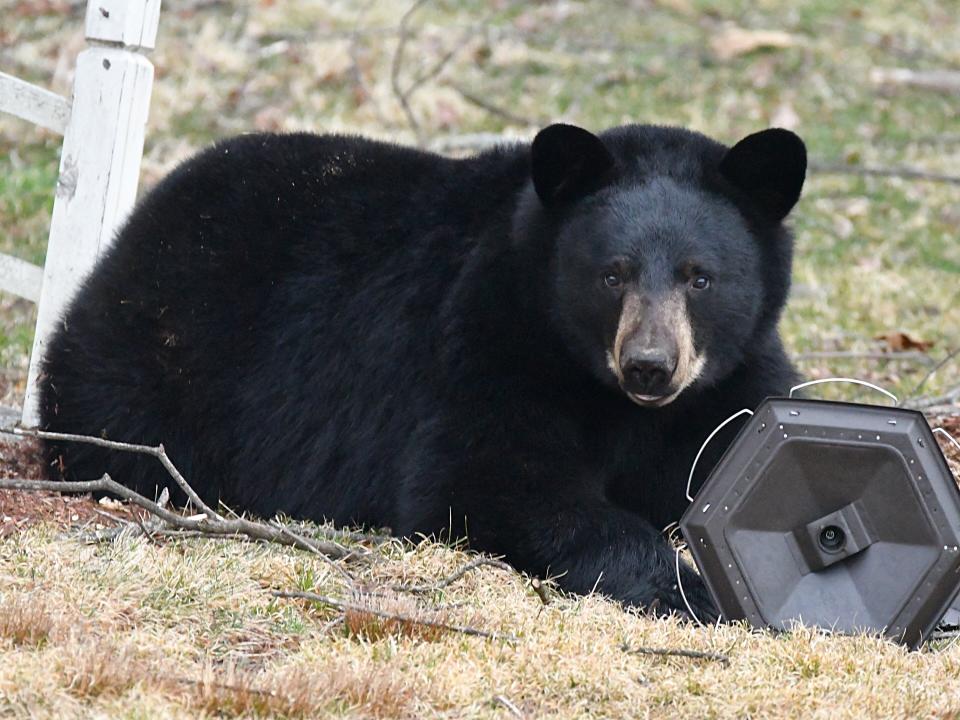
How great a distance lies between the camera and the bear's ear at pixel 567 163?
14.6ft

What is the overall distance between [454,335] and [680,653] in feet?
4.74

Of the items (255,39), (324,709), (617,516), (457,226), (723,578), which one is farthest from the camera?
(255,39)

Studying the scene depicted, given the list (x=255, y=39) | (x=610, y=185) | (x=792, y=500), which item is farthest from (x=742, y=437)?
(x=255, y=39)

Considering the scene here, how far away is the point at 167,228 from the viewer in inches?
209

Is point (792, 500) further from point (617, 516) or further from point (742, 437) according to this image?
point (617, 516)

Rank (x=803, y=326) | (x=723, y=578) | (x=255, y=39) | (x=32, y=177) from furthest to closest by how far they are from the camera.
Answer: (x=255, y=39) < (x=32, y=177) < (x=803, y=326) < (x=723, y=578)

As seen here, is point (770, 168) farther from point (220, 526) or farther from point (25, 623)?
point (25, 623)

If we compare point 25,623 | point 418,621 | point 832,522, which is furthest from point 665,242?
point 25,623

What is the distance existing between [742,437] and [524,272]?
3.22 feet

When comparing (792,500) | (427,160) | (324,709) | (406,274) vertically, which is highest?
(427,160)

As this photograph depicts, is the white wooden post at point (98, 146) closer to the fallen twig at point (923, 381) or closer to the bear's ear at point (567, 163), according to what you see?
the bear's ear at point (567, 163)

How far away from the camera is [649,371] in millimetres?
4191

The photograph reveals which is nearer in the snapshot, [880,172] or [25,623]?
[25,623]

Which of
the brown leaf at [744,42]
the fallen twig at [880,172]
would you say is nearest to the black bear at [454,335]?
the fallen twig at [880,172]
